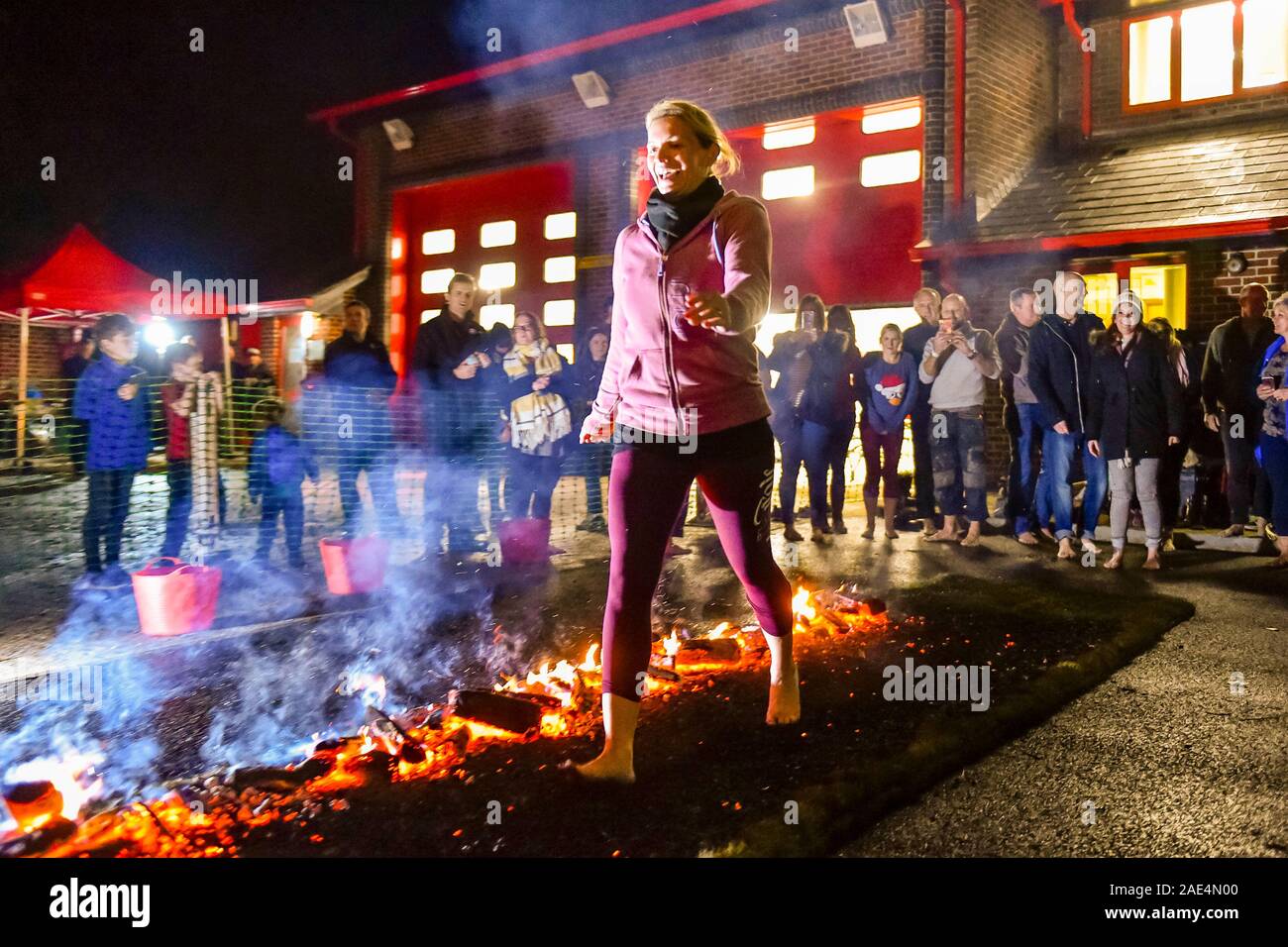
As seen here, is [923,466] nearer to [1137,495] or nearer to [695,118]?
[1137,495]

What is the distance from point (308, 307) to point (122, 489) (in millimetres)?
11684

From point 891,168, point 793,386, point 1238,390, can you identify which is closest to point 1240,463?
point 1238,390

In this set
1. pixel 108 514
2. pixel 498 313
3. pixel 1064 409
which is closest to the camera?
pixel 108 514

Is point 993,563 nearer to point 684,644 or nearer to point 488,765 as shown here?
point 684,644

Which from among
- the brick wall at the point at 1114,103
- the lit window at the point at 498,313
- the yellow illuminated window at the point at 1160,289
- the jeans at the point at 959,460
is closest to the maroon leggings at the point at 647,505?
the jeans at the point at 959,460

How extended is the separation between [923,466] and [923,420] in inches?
17.7

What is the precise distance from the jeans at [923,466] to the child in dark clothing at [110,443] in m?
6.24

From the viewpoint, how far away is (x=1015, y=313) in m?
8.13

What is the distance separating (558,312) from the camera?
15.7m

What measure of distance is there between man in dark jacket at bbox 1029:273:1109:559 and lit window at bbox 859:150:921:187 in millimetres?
A: 5089

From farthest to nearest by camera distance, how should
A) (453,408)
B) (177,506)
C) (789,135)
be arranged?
1. (789,135)
2. (453,408)
3. (177,506)

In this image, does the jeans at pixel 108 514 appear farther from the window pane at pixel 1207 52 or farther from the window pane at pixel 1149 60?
the window pane at pixel 1207 52

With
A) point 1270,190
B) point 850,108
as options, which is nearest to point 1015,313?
point 1270,190

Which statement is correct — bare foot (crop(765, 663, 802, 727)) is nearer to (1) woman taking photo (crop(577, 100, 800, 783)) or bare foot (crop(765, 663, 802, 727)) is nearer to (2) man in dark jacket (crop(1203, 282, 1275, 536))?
(1) woman taking photo (crop(577, 100, 800, 783))
